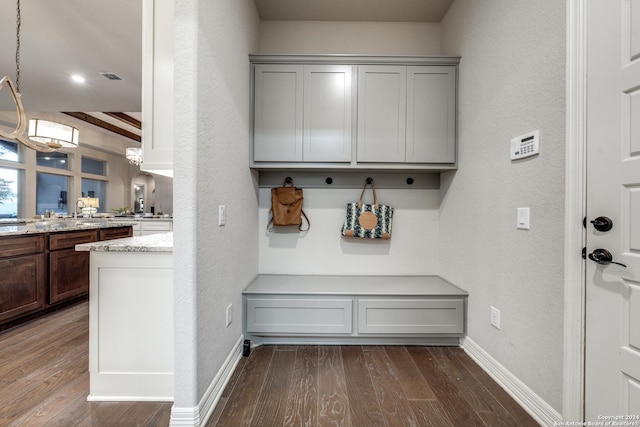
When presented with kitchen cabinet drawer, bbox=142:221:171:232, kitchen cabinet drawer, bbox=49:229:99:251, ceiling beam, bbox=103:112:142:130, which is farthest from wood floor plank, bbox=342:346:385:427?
ceiling beam, bbox=103:112:142:130

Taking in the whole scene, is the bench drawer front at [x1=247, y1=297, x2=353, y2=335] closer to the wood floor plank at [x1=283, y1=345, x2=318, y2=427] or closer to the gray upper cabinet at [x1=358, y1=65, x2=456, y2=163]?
the wood floor plank at [x1=283, y1=345, x2=318, y2=427]

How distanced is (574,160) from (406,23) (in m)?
2.19

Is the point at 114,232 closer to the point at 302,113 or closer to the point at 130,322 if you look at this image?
the point at 130,322

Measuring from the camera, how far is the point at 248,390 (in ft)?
5.39

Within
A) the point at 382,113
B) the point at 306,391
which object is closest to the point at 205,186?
the point at 306,391

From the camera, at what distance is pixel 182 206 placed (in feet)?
4.24

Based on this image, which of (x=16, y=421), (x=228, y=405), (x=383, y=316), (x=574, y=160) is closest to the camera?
(x=574, y=160)

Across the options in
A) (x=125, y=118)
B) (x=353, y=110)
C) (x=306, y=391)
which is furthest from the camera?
(x=125, y=118)

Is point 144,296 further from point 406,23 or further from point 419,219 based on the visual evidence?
point 406,23

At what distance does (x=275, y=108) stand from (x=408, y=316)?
204 cm

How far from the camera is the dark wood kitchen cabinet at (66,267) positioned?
9.49 feet

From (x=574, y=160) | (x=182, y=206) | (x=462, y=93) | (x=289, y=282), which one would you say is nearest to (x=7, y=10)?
(x=182, y=206)

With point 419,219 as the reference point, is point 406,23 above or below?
above

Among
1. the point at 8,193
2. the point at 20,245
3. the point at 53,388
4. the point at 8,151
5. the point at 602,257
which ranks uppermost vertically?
the point at 8,151
